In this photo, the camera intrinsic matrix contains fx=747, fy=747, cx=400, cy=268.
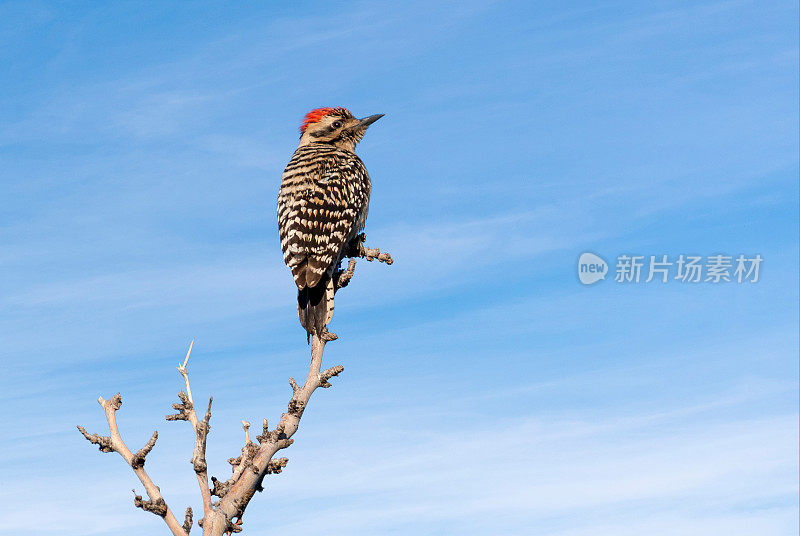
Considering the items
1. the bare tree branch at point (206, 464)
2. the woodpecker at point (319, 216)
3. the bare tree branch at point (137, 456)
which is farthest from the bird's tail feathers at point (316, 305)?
the bare tree branch at point (137, 456)

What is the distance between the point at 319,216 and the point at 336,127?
307 cm

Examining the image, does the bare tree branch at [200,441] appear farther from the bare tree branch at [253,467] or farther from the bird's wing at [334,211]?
the bird's wing at [334,211]

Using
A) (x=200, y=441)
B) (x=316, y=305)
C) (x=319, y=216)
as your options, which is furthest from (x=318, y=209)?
(x=200, y=441)

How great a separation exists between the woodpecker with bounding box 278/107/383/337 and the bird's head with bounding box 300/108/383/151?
0.17ft

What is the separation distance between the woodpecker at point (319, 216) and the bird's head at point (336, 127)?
0.05 meters

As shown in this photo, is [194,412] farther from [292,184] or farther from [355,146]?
[355,146]

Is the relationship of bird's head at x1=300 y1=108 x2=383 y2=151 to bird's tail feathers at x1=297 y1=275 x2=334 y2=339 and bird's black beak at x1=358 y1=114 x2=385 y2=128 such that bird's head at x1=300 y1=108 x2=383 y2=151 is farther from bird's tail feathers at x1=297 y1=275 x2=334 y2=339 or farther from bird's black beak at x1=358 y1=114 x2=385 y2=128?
bird's tail feathers at x1=297 y1=275 x2=334 y2=339

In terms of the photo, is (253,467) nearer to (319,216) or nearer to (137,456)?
(137,456)

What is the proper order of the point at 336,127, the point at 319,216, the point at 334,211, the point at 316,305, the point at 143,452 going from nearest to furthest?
the point at 143,452 → the point at 316,305 → the point at 319,216 → the point at 334,211 → the point at 336,127

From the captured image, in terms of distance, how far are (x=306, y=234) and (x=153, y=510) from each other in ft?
13.9

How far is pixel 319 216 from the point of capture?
10.3 m

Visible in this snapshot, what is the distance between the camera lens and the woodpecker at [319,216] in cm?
966

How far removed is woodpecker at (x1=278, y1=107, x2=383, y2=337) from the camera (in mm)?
9664

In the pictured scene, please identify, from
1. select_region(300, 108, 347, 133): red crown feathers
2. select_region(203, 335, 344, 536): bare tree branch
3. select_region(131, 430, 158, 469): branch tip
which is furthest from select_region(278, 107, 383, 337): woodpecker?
select_region(131, 430, 158, 469): branch tip
